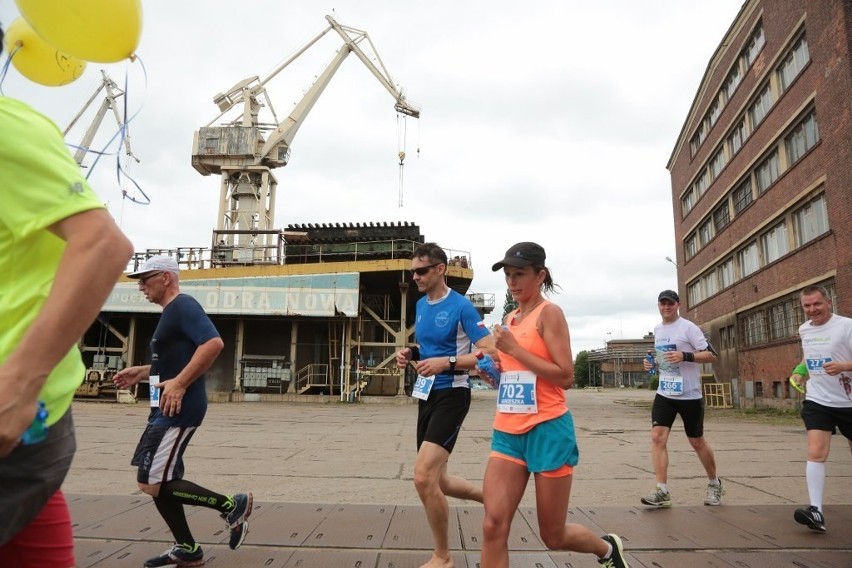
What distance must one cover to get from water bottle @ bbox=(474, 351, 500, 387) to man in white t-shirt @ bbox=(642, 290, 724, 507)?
8.11 feet

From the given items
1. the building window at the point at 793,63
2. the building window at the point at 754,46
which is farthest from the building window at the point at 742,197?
the building window at the point at 754,46

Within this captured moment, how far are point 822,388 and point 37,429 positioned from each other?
554 centimetres

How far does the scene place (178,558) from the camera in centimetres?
371

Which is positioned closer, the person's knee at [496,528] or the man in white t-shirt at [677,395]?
the person's knee at [496,528]

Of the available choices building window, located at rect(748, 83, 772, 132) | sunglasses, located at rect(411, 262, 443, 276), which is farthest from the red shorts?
building window, located at rect(748, 83, 772, 132)

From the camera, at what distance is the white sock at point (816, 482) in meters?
4.59

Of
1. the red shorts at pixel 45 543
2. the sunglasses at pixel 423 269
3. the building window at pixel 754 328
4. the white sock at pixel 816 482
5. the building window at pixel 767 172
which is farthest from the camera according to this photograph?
the building window at pixel 754 328

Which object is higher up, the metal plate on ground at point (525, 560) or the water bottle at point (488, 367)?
the water bottle at point (488, 367)

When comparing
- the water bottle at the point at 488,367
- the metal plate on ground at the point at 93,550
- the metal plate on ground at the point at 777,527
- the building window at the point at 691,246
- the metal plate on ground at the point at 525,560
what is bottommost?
the metal plate on ground at the point at 525,560

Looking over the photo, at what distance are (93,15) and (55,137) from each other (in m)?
1.42

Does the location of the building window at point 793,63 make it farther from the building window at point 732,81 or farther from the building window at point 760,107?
the building window at point 732,81

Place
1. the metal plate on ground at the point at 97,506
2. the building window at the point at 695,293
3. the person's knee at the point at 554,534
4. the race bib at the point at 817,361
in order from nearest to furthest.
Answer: the person's knee at the point at 554,534 → the metal plate on ground at the point at 97,506 → the race bib at the point at 817,361 → the building window at the point at 695,293

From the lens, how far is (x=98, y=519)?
15.7ft

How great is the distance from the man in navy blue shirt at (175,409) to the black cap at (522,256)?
205 centimetres
